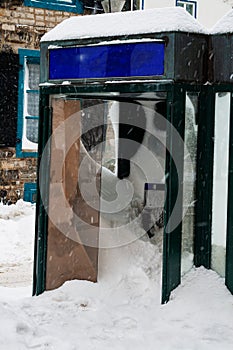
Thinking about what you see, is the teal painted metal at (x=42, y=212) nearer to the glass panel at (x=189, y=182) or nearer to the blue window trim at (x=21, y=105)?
the glass panel at (x=189, y=182)

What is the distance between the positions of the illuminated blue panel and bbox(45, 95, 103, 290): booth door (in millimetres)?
371

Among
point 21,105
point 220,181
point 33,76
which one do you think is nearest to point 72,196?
point 220,181

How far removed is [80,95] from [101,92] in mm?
481

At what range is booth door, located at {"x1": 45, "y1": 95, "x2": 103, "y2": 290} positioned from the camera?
6.21 metres

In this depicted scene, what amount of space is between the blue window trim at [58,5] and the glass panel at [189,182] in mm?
7387

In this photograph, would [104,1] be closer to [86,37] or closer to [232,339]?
[86,37]

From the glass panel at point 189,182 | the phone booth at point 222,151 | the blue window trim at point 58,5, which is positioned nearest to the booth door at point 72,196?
the glass panel at point 189,182

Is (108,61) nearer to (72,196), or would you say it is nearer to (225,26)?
(225,26)

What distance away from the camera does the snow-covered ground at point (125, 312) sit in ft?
15.9

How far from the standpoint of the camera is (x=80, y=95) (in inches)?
241

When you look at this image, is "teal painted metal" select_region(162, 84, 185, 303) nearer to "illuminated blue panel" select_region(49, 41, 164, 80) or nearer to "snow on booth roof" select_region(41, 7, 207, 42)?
"illuminated blue panel" select_region(49, 41, 164, 80)

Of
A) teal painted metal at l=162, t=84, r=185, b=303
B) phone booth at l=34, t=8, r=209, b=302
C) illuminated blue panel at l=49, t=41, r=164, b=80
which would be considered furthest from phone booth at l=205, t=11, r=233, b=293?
illuminated blue panel at l=49, t=41, r=164, b=80

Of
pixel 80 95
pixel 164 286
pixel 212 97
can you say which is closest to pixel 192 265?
pixel 164 286

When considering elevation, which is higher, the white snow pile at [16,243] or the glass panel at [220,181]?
the glass panel at [220,181]
